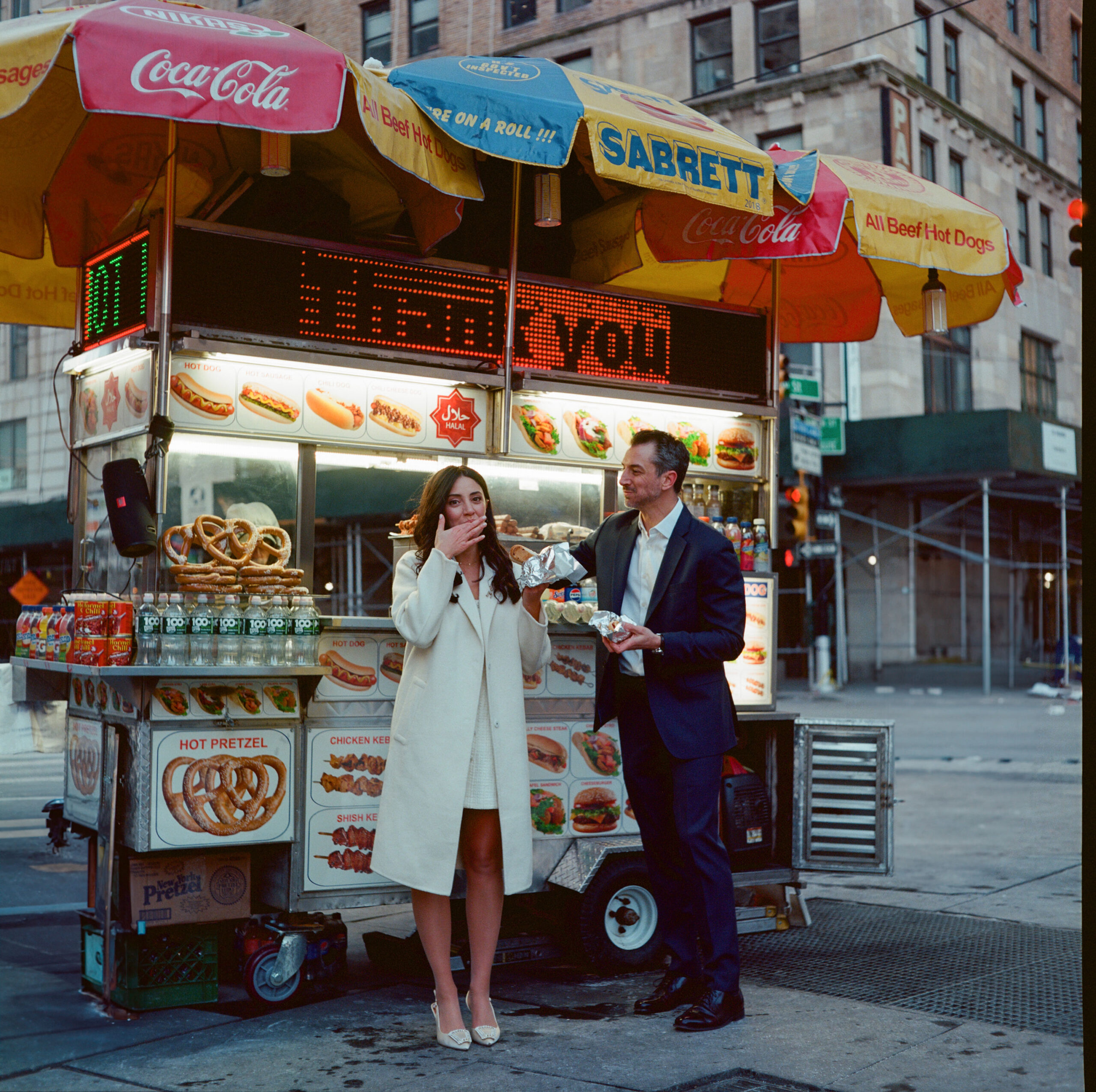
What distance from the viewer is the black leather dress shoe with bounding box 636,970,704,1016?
196 inches

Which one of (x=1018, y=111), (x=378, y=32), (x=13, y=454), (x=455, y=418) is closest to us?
(x=455, y=418)

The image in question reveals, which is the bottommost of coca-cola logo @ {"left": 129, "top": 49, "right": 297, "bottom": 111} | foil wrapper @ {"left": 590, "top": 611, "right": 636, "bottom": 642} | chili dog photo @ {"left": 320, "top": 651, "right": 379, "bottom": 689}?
chili dog photo @ {"left": 320, "top": 651, "right": 379, "bottom": 689}

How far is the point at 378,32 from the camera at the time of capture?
22016mm

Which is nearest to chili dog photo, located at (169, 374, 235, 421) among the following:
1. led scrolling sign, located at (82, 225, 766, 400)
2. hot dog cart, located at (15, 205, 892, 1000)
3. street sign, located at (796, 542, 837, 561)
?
hot dog cart, located at (15, 205, 892, 1000)

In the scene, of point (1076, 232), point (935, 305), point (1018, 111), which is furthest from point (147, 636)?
point (1018, 111)

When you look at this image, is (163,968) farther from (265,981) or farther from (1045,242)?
(1045,242)

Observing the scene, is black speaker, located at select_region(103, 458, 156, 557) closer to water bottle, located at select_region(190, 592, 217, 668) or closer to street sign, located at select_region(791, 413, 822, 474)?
water bottle, located at select_region(190, 592, 217, 668)

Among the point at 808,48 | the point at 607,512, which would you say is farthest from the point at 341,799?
the point at 808,48

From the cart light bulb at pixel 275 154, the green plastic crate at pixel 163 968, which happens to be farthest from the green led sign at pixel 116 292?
the green plastic crate at pixel 163 968

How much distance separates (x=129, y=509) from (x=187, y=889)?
5.26 ft

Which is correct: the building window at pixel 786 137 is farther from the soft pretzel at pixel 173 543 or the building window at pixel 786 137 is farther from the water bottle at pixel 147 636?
the water bottle at pixel 147 636

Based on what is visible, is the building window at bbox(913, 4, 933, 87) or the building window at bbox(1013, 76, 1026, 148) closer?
the building window at bbox(913, 4, 933, 87)

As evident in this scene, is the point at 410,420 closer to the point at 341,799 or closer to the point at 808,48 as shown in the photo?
the point at 341,799

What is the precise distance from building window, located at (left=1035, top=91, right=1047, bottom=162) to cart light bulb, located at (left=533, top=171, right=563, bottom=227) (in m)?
30.8
